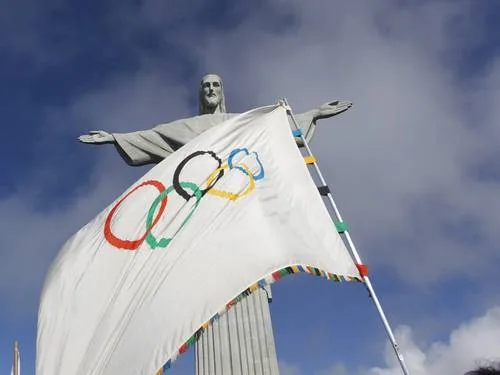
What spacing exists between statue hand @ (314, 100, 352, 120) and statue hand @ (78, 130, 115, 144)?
121 inches

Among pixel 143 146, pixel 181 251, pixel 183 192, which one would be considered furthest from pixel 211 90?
pixel 181 251

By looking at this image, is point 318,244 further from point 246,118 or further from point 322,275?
point 246,118

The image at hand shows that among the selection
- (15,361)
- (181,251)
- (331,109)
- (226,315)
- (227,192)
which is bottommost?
(15,361)

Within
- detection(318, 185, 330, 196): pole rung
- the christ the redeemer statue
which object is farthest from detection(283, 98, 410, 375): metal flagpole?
the christ the redeemer statue

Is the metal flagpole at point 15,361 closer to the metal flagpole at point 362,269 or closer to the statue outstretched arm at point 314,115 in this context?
the metal flagpole at point 362,269

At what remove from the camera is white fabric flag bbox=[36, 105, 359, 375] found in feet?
13.3

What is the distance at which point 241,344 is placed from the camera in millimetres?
6527

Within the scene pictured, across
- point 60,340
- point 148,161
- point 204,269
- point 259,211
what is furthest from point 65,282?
point 148,161

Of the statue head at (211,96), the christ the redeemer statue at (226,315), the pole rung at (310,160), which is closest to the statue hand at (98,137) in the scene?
the christ the redeemer statue at (226,315)

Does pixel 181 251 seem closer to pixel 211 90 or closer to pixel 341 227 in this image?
pixel 341 227

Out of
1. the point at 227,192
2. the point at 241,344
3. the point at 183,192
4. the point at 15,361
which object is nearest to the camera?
the point at 15,361

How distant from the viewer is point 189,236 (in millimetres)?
4684

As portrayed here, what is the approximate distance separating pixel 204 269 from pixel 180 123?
430 centimetres

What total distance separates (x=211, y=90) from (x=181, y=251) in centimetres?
466
